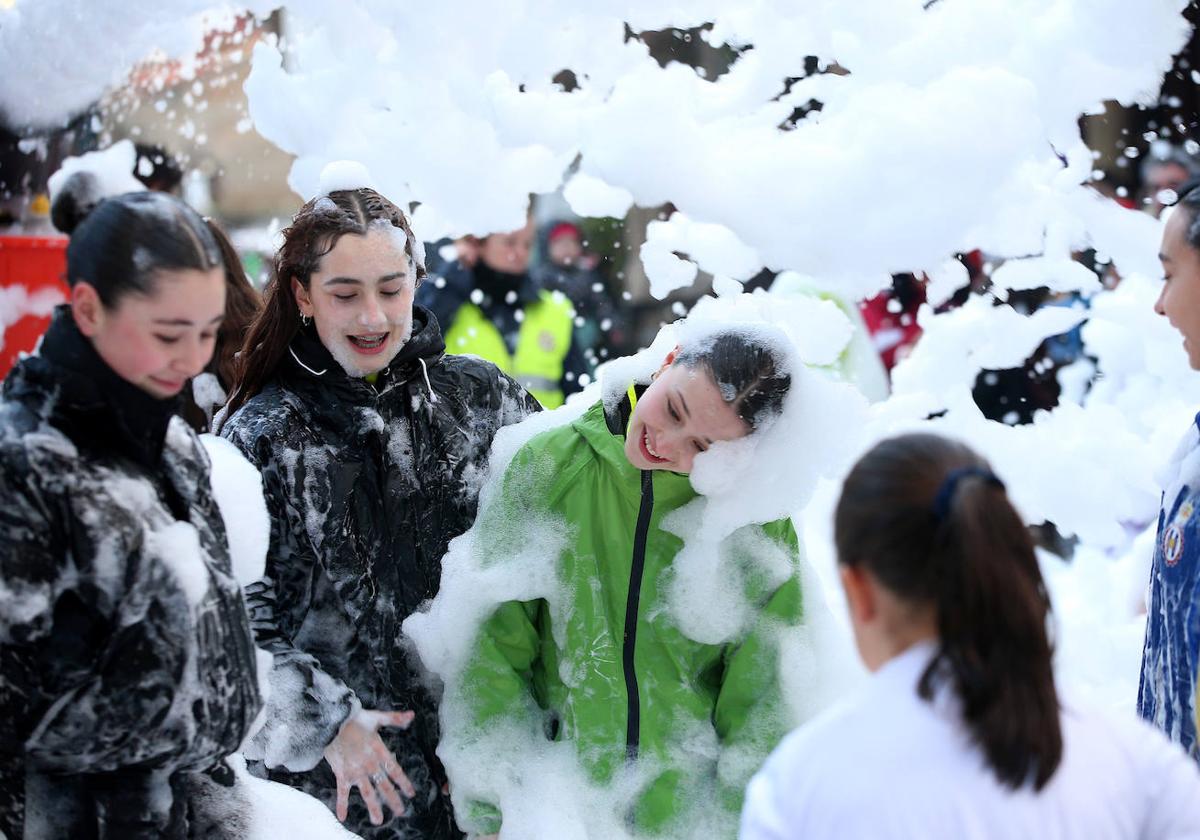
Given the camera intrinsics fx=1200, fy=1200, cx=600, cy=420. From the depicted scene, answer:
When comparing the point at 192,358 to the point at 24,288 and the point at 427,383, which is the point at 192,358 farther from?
the point at 24,288

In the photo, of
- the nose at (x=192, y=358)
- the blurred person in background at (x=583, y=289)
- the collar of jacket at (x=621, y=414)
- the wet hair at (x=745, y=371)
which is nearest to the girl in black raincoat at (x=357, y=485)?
the collar of jacket at (x=621, y=414)

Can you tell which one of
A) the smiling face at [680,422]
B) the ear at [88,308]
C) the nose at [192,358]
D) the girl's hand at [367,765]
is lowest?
the girl's hand at [367,765]

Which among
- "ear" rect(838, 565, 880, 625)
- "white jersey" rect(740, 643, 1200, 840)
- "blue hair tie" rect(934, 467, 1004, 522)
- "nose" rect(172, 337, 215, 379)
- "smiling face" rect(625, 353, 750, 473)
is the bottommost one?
"white jersey" rect(740, 643, 1200, 840)

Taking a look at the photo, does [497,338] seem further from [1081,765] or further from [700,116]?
[1081,765]

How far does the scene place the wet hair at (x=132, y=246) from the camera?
137 centimetres

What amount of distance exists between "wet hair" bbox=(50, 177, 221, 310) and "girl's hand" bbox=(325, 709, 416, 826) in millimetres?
925

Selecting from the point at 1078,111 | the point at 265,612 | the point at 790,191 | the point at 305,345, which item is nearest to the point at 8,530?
the point at 265,612

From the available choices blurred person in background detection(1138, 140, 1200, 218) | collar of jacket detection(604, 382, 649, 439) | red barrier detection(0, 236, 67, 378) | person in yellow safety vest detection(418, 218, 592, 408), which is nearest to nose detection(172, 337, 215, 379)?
collar of jacket detection(604, 382, 649, 439)

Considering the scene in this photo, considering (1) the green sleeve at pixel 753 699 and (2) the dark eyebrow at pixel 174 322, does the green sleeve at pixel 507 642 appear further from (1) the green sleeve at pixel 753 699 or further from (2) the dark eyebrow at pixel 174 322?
(2) the dark eyebrow at pixel 174 322

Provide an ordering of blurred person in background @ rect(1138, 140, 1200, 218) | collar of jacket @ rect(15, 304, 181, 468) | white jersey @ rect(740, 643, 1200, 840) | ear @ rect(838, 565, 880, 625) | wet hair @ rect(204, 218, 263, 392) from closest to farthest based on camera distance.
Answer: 1. white jersey @ rect(740, 643, 1200, 840)
2. ear @ rect(838, 565, 880, 625)
3. collar of jacket @ rect(15, 304, 181, 468)
4. wet hair @ rect(204, 218, 263, 392)
5. blurred person in background @ rect(1138, 140, 1200, 218)

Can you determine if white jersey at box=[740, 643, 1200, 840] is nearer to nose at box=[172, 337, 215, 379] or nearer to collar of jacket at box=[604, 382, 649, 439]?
nose at box=[172, 337, 215, 379]

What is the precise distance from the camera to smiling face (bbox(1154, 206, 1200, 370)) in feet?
6.54

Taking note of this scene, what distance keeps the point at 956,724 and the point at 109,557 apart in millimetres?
937

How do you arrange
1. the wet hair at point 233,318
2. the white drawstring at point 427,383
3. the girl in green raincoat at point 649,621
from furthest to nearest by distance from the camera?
the wet hair at point 233,318
the white drawstring at point 427,383
the girl in green raincoat at point 649,621
